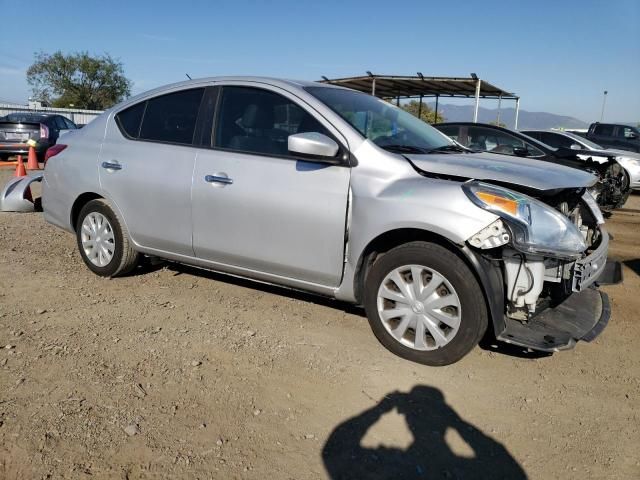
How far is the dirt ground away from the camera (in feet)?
8.23

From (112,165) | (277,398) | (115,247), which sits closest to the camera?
(277,398)

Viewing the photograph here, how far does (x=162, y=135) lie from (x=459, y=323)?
108 inches

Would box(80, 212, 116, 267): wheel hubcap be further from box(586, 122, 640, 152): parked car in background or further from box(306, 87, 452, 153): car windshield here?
box(586, 122, 640, 152): parked car in background

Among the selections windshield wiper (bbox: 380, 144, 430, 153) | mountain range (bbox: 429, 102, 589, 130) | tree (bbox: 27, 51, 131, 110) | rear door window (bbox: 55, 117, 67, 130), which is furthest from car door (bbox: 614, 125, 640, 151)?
tree (bbox: 27, 51, 131, 110)

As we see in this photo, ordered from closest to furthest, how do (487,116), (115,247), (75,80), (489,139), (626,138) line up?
(115,247) → (489,139) → (626,138) → (75,80) → (487,116)

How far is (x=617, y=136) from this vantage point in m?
16.4

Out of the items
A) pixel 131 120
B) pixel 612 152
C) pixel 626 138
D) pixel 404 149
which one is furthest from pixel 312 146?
pixel 626 138

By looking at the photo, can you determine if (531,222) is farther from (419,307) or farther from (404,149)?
(404,149)

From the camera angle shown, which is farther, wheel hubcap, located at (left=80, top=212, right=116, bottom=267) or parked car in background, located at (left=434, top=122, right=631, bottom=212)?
parked car in background, located at (left=434, top=122, right=631, bottom=212)

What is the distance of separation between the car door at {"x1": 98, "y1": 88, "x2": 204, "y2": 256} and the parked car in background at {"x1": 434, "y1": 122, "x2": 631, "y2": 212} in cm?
516

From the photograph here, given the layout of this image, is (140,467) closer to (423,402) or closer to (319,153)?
(423,402)

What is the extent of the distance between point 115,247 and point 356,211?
2.36 meters

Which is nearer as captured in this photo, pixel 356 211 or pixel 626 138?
pixel 356 211

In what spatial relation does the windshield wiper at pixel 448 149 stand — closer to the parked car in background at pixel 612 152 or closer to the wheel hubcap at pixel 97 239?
the wheel hubcap at pixel 97 239
